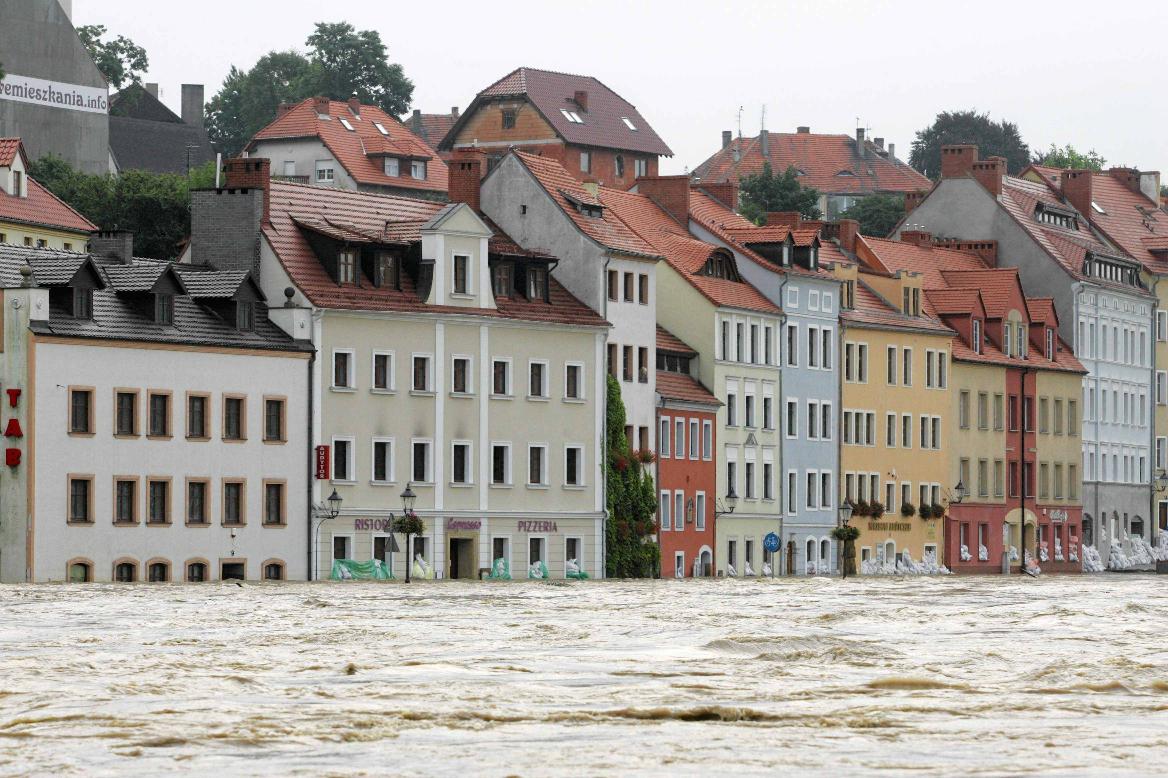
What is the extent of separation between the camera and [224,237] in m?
85.6

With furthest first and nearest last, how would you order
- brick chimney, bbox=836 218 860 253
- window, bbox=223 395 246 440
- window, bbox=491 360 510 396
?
1. brick chimney, bbox=836 218 860 253
2. window, bbox=491 360 510 396
3. window, bbox=223 395 246 440

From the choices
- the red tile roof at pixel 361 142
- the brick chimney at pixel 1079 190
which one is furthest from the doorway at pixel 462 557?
the brick chimney at pixel 1079 190

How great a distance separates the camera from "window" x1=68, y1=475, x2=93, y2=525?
7656 cm

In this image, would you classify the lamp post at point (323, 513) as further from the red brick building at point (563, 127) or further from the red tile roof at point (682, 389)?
the red brick building at point (563, 127)

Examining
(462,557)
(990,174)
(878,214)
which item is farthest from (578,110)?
(462,557)

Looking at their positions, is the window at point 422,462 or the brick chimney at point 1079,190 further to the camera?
the brick chimney at point 1079,190

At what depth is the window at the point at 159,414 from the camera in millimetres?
79312

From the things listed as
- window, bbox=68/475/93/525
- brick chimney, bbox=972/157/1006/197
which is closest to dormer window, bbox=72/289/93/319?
window, bbox=68/475/93/525

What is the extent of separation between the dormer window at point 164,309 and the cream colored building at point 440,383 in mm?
4553

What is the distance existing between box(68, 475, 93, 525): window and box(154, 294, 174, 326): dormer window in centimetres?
515

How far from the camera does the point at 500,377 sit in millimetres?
91062

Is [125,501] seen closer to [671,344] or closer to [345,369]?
[345,369]

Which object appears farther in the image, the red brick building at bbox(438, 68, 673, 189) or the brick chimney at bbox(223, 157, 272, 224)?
the red brick building at bbox(438, 68, 673, 189)

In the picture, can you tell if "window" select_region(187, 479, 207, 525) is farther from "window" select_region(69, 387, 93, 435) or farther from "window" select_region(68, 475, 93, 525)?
"window" select_region(69, 387, 93, 435)
